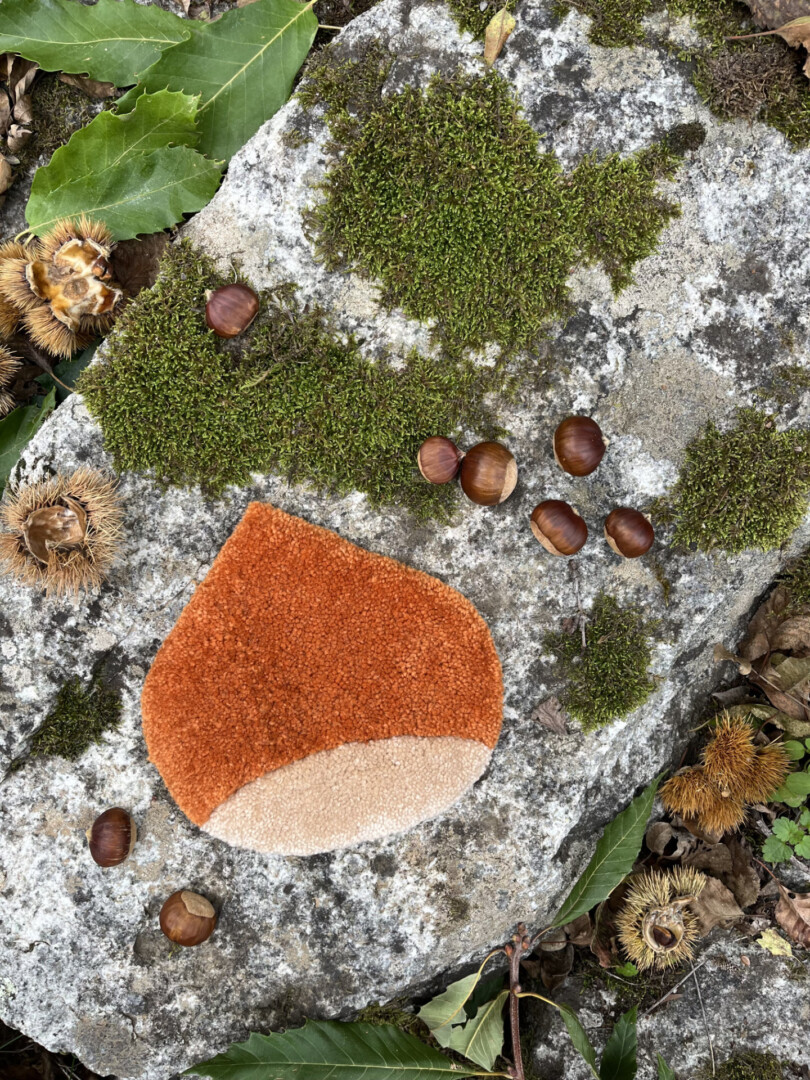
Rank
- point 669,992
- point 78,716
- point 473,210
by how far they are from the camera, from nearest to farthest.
→ point 473,210 → point 78,716 → point 669,992

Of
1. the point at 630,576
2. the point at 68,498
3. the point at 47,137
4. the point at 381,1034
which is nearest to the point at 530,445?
the point at 630,576

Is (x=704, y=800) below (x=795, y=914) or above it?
above

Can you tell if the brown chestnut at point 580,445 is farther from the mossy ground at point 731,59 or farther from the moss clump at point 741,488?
the mossy ground at point 731,59

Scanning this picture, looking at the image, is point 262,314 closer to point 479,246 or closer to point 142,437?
point 142,437

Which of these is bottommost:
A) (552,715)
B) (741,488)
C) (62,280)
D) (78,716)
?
(78,716)

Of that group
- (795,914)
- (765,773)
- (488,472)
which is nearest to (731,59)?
(488,472)

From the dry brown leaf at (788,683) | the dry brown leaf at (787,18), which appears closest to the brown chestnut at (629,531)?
the dry brown leaf at (788,683)

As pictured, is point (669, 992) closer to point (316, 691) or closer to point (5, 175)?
point (316, 691)
